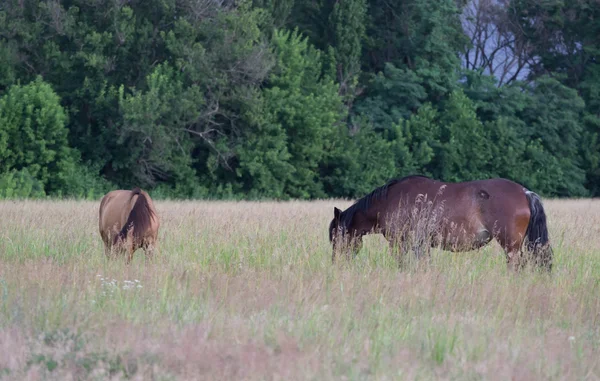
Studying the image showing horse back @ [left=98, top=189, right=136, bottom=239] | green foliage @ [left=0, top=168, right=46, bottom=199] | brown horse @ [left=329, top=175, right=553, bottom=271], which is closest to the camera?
brown horse @ [left=329, top=175, right=553, bottom=271]

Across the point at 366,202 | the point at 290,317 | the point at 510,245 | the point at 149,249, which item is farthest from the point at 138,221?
the point at 510,245

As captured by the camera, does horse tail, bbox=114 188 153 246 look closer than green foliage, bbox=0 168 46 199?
Yes

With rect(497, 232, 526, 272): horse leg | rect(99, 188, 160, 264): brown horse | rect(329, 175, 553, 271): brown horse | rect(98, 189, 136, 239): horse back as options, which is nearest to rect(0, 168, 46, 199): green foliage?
rect(98, 189, 136, 239): horse back

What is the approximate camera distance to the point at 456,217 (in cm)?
889

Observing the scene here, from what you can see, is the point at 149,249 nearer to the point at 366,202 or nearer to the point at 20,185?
the point at 366,202

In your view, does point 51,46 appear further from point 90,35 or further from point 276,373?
point 276,373

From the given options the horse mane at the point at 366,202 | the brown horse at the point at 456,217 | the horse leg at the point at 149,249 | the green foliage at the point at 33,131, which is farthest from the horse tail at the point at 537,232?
the green foliage at the point at 33,131

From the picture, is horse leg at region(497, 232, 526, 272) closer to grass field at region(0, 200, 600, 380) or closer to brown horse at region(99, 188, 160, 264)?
grass field at region(0, 200, 600, 380)

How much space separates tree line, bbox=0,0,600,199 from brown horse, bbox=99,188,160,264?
14580mm

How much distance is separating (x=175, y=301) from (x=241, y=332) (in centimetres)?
115

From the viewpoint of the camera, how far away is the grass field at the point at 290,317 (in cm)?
449

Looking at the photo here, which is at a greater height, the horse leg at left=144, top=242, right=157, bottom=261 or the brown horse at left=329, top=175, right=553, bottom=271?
the brown horse at left=329, top=175, right=553, bottom=271

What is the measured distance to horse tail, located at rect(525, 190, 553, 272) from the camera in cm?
861

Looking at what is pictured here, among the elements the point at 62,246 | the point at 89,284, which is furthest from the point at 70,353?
the point at 62,246
